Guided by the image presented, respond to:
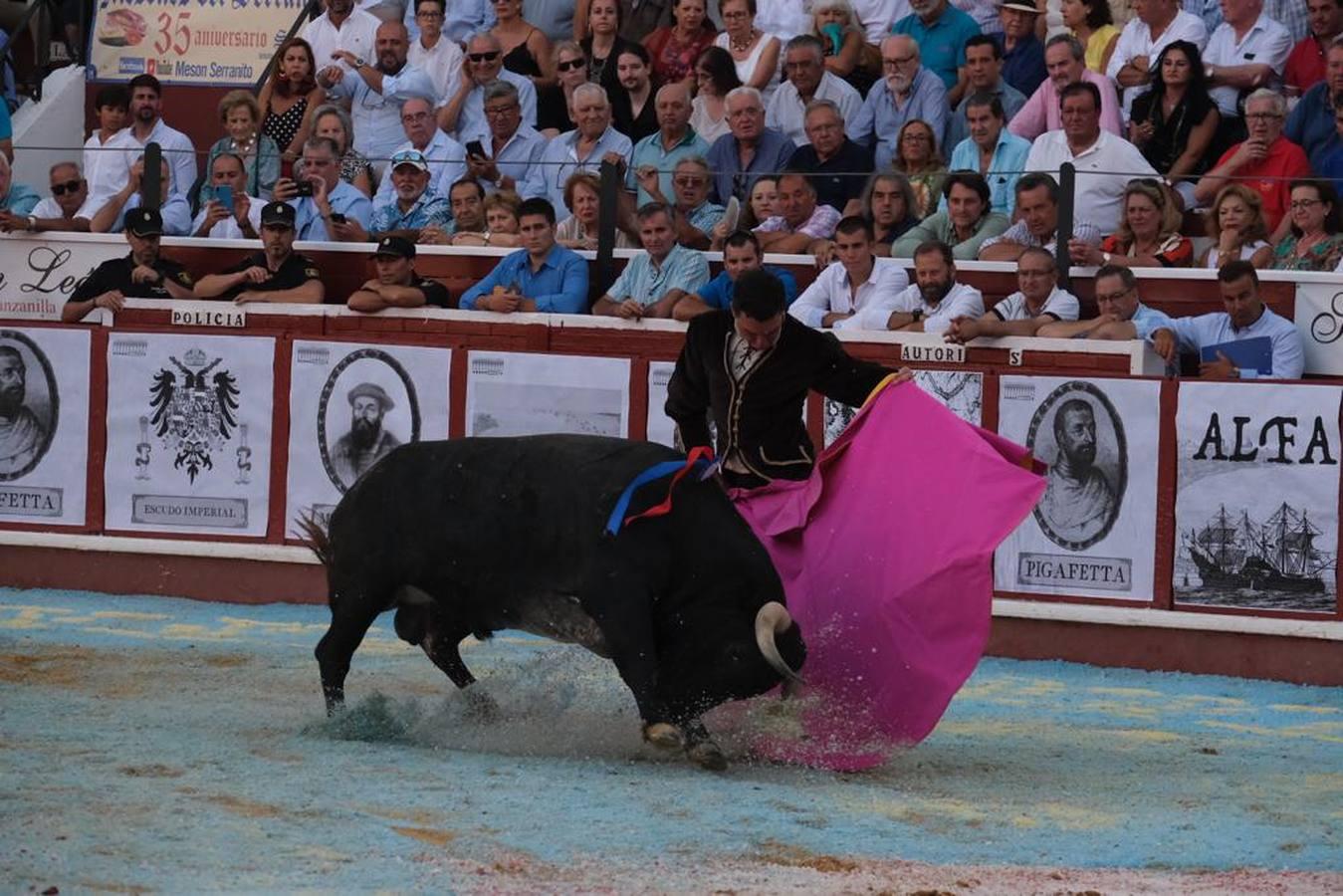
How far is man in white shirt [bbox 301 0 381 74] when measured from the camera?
45.9 feet

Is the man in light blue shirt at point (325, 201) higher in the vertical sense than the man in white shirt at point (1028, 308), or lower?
higher

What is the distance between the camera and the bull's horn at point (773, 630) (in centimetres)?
670

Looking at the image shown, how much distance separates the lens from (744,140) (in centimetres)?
1175

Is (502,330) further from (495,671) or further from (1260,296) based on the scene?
(1260,296)

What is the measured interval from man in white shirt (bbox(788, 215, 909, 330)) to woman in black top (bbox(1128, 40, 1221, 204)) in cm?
144

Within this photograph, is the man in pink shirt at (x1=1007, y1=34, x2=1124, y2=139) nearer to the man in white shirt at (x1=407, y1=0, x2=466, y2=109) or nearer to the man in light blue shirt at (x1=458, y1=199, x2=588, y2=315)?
the man in light blue shirt at (x1=458, y1=199, x2=588, y2=315)

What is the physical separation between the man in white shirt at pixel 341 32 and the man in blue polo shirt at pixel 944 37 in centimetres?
360

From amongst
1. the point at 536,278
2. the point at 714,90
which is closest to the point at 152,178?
the point at 536,278

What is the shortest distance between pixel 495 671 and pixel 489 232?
148 inches

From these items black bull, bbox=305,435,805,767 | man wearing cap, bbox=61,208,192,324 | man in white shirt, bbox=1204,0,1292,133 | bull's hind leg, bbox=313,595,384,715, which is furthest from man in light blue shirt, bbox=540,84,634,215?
bull's hind leg, bbox=313,595,384,715

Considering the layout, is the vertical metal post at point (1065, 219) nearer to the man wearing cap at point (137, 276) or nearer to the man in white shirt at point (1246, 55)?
the man in white shirt at point (1246, 55)

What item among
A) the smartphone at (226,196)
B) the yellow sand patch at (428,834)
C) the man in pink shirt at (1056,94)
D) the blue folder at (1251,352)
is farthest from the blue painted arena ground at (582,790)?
the smartphone at (226,196)

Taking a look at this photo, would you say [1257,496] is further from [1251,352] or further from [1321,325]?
[1321,325]

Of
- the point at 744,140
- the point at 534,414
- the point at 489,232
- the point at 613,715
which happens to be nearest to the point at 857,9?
the point at 744,140
